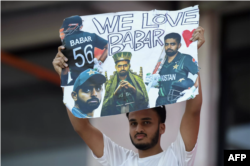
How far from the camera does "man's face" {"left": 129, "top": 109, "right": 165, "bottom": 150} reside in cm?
196

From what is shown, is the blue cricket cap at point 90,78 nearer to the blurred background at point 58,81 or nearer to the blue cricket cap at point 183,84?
the blue cricket cap at point 183,84

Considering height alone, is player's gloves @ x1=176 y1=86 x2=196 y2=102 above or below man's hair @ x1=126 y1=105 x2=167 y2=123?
above

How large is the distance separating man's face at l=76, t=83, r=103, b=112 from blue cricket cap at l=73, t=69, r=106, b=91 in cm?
2

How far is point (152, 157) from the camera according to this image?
6.39 feet

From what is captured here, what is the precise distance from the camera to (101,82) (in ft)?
6.07

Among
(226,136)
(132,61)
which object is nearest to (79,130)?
(132,61)

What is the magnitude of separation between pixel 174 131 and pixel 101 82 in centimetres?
73

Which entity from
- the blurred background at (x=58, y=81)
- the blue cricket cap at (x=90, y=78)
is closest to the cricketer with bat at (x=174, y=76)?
the blue cricket cap at (x=90, y=78)

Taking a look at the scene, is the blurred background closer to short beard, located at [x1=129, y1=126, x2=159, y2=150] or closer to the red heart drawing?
short beard, located at [x1=129, y1=126, x2=159, y2=150]

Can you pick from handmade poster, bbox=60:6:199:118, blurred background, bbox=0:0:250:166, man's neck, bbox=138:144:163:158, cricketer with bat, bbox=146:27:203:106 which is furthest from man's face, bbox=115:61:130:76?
blurred background, bbox=0:0:250:166

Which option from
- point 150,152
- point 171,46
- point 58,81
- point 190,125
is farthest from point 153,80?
point 58,81

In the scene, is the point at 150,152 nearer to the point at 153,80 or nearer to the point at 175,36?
the point at 153,80

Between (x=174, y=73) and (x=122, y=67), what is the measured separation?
26cm

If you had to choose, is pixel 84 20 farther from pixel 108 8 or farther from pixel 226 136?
pixel 226 136
